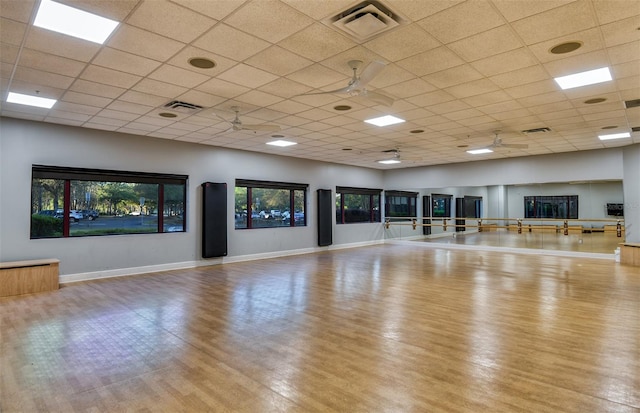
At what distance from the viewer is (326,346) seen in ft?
12.0

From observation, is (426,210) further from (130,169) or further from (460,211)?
(130,169)

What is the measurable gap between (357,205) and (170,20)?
10749 millimetres

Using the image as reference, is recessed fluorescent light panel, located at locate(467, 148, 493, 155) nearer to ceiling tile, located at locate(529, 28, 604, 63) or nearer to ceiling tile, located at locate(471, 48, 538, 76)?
ceiling tile, located at locate(471, 48, 538, 76)

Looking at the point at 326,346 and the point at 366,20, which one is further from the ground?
the point at 366,20

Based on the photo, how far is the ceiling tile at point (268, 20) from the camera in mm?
2957

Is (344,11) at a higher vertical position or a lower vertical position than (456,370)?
higher

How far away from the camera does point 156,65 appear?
4.11 m

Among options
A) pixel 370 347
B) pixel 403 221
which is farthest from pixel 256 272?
pixel 403 221

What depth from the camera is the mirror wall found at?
9.80 metres

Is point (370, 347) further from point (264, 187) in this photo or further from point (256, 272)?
point (264, 187)

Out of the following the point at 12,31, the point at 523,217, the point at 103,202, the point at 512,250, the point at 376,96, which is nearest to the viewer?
the point at 12,31

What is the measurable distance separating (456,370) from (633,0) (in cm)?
340

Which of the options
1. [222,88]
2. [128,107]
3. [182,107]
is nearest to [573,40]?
[222,88]

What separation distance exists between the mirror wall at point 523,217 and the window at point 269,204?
4.62m
